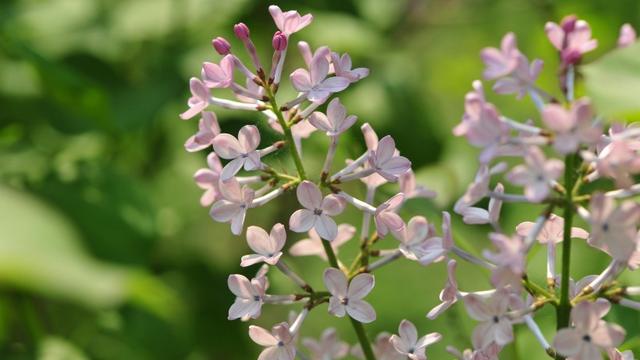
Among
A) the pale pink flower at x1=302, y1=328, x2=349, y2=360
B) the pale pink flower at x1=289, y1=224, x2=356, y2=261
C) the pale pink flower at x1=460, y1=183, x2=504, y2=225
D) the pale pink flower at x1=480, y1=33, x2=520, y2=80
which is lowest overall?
the pale pink flower at x1=302, y1=328, x2=349, y2=360

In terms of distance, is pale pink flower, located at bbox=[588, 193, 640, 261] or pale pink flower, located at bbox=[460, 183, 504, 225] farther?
pale pink flower, located at bbox=[460, 183, 504, 225]

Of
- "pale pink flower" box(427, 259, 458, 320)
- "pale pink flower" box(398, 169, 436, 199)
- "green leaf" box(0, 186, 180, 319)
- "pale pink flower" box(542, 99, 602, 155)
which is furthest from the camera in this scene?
"green leaf" box(0, 186, 180, 319)

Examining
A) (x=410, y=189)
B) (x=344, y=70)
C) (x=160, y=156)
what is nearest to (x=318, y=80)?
(x=344, y=70)

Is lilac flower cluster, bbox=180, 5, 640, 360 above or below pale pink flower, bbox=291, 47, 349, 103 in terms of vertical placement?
below

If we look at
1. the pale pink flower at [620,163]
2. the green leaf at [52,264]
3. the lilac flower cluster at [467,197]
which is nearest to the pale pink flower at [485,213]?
the lilac flower cluster at [467,197]

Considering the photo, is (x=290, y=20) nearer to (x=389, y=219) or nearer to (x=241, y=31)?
(x=241, y=31)

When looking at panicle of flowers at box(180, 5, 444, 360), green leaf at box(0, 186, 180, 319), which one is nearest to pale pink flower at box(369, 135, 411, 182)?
panicle of flowers at box(180, 5, 444, 360)

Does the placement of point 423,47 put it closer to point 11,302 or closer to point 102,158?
point 102,158

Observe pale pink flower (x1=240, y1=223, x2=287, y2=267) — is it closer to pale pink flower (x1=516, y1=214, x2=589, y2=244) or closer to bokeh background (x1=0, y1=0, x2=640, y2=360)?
pale pink flower (x1=516, y1=214, x2=589, y2=244)
